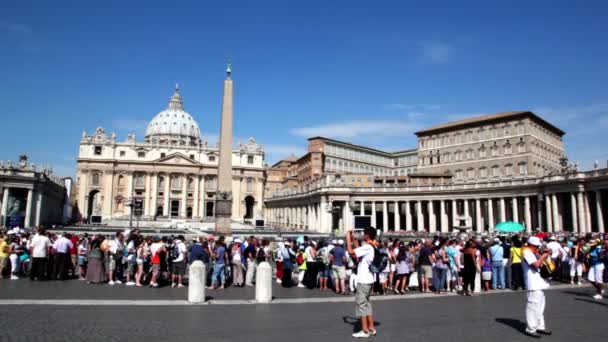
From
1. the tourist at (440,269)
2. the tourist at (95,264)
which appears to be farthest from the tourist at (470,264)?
the tourist at (95,264)

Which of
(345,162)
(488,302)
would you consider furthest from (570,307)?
(345,162)

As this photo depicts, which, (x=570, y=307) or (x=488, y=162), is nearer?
(x=570, y=307)

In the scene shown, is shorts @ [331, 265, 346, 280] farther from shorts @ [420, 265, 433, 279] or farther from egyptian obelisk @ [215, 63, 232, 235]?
egyptian obelisk @ [215, 63, 232, 235]

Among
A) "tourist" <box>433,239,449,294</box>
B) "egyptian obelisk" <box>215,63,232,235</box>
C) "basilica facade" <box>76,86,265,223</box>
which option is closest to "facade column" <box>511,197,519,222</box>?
"egyptian obelisk" <box>215,63,232,235</box>

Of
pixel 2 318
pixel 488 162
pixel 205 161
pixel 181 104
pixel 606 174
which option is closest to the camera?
pixel 2 318

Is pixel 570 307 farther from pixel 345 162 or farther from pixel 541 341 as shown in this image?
pixel 345 162

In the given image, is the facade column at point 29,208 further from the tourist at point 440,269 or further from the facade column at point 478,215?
the tourist at point 440,269
